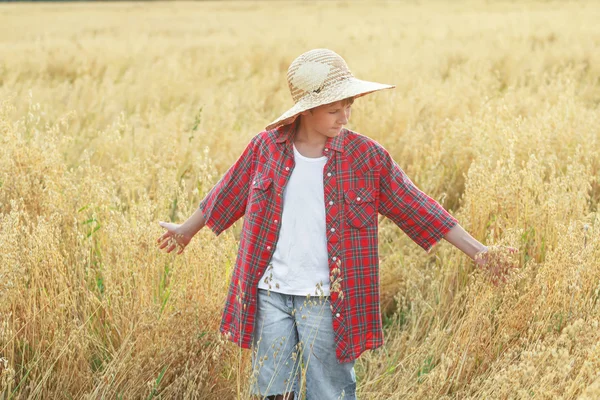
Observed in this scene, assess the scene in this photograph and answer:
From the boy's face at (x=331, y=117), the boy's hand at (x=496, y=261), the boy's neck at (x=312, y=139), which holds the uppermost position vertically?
the boy's face at (x=331, y=117)

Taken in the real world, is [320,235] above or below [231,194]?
below

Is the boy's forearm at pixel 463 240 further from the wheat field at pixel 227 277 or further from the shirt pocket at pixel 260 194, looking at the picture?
the shirt pocket at pixel 260 194

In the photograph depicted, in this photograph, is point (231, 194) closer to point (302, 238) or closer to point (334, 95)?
point (302, 238)

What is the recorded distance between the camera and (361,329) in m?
2.55

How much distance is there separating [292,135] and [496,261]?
833mm

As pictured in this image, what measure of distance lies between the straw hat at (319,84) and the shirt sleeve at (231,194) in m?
0.17

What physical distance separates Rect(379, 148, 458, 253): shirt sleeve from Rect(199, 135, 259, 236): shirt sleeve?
0.49 m

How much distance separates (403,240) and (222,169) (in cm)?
144

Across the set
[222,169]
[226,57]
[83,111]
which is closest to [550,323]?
[222,169]

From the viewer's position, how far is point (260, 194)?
261 cm

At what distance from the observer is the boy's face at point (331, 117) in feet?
8.32

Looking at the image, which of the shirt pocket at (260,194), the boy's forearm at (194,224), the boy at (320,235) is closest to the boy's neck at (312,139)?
the boy at (320,235)

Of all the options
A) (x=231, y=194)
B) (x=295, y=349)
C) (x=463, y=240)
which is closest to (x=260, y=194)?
(x=231, y=194)

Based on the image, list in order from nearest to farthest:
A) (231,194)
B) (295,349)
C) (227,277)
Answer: (295,349) → (231,194) → (227,277)
